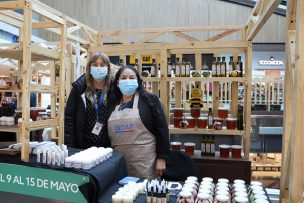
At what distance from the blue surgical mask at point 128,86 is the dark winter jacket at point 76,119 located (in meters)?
0.35

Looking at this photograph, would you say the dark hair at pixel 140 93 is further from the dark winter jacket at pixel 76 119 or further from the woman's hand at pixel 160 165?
the woman's hand at pixel 160 165

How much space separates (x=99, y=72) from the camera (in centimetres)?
289

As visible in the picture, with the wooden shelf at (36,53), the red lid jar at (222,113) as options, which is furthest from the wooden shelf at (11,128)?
the red lid jar at (222,113)

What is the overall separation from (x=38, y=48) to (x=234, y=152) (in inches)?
113

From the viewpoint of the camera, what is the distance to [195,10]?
10945 mm

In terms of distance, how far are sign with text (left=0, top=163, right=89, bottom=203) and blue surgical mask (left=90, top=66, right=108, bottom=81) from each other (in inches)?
41.9

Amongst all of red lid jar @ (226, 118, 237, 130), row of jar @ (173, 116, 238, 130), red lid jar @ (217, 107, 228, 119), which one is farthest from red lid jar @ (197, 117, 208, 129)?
red lid jar @ (226, 118, 237, 130)

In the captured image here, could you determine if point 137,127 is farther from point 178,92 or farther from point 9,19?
point 9,19

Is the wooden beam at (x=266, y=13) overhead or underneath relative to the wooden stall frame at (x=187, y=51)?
overhead

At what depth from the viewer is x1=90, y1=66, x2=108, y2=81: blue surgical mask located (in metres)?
2.88

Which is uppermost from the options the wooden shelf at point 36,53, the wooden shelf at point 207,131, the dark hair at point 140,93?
the wooden shelf at point 36,53

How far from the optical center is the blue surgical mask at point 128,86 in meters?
2.84

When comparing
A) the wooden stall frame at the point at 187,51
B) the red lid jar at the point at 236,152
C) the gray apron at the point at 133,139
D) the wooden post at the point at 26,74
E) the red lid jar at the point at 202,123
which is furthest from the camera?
the red lid jar at the point at 202,123

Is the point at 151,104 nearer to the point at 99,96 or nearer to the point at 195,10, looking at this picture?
the point at 99,96
